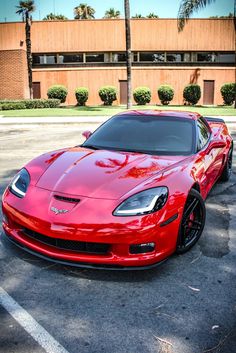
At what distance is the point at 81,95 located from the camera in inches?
1253

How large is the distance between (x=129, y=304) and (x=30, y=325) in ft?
2.48

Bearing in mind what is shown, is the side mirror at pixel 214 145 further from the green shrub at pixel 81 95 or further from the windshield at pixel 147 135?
the green shrub at pixel 81 95

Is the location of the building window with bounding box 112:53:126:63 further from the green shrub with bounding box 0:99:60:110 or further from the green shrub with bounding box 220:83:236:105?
the green shrub with bounding box 220:83:236:105

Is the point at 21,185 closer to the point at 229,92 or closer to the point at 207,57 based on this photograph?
the point at 229,92

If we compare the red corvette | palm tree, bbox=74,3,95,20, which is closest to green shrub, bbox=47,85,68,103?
the red corvette

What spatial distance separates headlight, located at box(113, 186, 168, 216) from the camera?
10.8 feet

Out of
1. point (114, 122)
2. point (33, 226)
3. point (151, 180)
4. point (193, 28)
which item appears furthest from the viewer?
point (193, 28)

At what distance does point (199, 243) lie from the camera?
4.18 m

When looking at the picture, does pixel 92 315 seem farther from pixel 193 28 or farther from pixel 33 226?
pixel 193 28

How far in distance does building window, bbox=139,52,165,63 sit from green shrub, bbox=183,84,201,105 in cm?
535

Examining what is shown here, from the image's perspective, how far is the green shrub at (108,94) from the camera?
1227 inches

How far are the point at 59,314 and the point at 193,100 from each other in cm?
3060

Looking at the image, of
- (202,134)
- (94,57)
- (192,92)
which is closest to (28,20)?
(94,57)

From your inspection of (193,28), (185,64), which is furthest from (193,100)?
(193,28)
